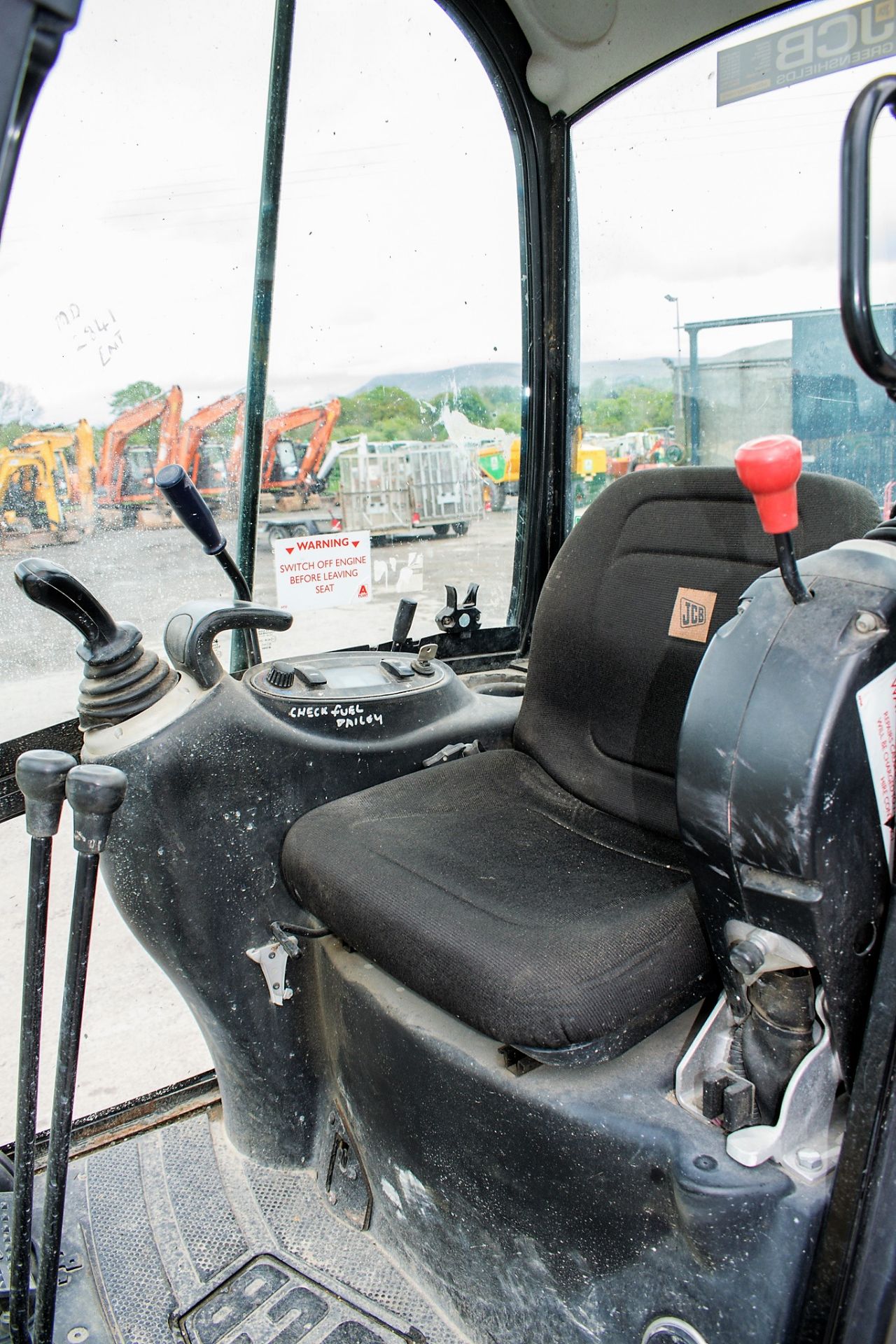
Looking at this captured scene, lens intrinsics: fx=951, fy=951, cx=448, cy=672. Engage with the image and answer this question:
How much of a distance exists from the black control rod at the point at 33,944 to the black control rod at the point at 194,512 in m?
0.52

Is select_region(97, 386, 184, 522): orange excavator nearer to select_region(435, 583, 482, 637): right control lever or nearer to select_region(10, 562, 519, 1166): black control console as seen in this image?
select_region(10, 562, 519, 1166): black control console

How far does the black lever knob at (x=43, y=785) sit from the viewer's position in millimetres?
936

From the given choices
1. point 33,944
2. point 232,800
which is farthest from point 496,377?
point 33,944

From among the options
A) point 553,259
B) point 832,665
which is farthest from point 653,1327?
point 553,259

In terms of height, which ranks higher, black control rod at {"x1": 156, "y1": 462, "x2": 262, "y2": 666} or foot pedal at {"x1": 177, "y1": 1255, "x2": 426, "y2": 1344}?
black control rod at {"x1": 156, "y1": 462, "x2": 262, "y2": 666}

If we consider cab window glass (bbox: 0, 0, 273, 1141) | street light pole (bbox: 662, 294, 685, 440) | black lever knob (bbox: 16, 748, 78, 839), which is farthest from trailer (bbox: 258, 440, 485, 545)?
black lever knob (bbox: 16, 748, 78, 839)

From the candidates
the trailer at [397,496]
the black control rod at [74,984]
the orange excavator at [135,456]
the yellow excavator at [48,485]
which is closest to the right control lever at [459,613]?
the trailer at [397,496]

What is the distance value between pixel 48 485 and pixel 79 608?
15.9 inches

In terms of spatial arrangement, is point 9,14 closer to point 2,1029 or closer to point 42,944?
point 42,944

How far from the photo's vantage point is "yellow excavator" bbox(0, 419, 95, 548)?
4.81 feet

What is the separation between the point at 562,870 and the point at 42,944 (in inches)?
25.3

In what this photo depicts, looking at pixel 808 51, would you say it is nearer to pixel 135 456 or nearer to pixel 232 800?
pixel 135 456

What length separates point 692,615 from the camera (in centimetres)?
143

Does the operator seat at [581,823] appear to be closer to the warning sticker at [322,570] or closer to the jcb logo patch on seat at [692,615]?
the jcb logo patch on seat at [692,615]
